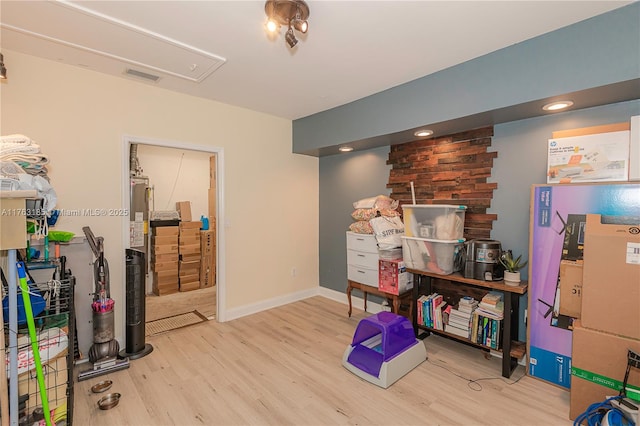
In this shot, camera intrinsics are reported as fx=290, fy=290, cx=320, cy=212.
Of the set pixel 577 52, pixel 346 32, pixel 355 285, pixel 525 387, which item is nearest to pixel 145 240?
pixel 355 285

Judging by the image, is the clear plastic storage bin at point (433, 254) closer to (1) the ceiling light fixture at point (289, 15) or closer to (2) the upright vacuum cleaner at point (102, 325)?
(1) the ceiling light fixture at point (289, 15)

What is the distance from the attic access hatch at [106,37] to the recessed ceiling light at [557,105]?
104 inches

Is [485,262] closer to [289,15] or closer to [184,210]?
[289,15]

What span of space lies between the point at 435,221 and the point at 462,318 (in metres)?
0.93

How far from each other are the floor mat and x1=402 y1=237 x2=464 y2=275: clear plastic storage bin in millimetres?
2620

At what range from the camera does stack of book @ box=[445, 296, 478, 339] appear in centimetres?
267

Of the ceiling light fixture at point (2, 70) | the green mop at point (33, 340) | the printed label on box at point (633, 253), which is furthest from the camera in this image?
the ceiling light fixture at point (2, 70)

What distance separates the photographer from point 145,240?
4.83 metres

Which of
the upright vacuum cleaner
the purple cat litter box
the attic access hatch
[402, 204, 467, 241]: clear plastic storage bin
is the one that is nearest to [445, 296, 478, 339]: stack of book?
the purple cat litter box

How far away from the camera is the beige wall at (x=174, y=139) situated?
2.47 metres

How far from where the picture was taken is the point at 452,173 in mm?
3145

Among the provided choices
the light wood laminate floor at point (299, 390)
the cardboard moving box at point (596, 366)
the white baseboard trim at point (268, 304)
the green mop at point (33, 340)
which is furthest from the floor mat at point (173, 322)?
the cardboard moving box at point (596, 366)

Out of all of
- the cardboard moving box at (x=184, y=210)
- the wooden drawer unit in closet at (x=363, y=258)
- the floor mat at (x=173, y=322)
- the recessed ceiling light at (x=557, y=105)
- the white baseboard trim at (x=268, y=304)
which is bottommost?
the floor mat at (x=173, y=322)

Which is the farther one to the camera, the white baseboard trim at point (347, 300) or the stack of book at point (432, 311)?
the white baseboard trim at point (347, 300)
